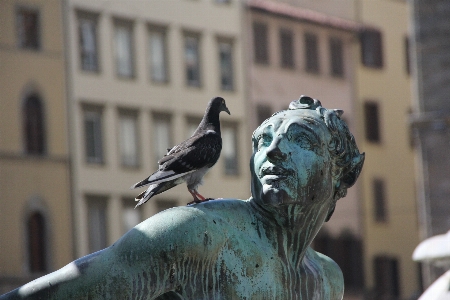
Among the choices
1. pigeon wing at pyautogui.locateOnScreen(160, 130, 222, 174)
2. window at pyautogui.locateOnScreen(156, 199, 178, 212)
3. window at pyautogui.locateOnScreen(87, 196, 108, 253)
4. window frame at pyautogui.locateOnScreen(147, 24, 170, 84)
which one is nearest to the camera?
pigeon wing at pyautogui.locateOnScreen(160, 130, 222, 174)

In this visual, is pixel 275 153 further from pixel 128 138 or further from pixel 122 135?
pixel 128 138

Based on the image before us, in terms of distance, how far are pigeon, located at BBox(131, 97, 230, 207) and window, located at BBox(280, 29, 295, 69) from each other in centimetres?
4981

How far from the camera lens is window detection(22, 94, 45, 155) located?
45.3 meters

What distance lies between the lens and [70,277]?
3.23 metres

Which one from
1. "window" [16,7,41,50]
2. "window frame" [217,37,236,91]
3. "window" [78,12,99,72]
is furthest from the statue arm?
"window frame" [217,37,236,91]

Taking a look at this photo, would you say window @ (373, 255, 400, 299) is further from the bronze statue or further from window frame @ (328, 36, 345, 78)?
the bronze statue

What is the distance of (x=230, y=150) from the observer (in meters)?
52.4

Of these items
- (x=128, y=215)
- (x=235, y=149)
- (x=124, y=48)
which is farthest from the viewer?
(x=235, y=149)

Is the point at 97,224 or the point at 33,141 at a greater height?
the point at 33,141

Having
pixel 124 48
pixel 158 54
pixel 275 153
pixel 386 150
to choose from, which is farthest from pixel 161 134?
pixel 275 153

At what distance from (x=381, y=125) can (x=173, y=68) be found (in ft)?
40.0

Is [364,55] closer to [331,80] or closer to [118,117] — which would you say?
[331,80]

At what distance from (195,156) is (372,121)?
5484 centimetres

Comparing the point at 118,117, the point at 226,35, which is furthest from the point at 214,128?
the point at 226,35
